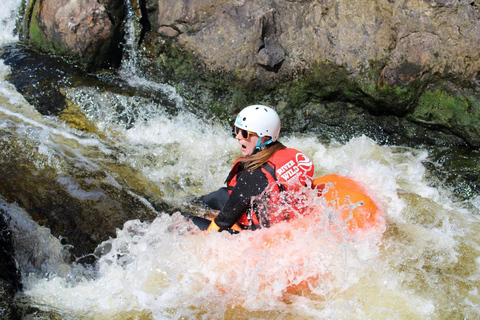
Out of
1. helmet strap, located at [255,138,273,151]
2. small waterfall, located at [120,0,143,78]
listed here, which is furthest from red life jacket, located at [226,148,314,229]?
small waterfall, located at [120,0,143,78]

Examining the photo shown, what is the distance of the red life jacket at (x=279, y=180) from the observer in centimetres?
381

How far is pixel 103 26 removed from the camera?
24.0 feet

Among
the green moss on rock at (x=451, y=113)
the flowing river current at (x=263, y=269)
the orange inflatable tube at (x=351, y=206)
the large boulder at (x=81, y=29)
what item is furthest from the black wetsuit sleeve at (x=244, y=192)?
the large boulder at (x=81, y=29)

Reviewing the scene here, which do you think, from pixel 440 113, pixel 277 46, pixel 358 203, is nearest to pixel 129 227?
pixel 358 203

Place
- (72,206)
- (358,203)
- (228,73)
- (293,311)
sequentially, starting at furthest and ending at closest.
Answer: (228,73)
(72,206)
(358,203)
(293,311)

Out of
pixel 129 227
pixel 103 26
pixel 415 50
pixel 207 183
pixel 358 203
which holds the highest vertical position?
pixel 103 26

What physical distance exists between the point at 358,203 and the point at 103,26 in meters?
5.47

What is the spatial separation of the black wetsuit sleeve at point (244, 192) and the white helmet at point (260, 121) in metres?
0.49

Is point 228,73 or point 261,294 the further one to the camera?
point 228,73

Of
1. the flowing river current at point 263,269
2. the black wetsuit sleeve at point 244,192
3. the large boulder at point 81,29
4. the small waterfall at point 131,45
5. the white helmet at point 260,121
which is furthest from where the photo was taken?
the small waterfall at point 131,45

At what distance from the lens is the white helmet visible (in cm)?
416

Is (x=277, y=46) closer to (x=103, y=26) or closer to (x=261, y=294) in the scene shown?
(x=103, y=26)

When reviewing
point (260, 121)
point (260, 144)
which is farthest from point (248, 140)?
point (260, 121)

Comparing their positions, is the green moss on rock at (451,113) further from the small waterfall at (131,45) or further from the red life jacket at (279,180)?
the small waterfall at (131,45)
